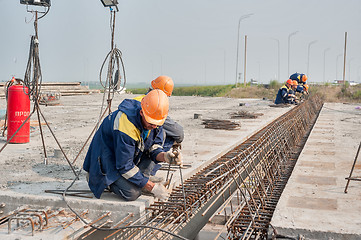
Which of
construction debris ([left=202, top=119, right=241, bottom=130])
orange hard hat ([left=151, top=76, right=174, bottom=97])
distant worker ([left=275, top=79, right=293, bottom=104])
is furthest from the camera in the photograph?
distant worker ([left=275, top=79, right=293, bottom=104])

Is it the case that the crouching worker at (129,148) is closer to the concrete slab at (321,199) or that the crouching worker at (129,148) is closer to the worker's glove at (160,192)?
the worker's glove at (160,192)

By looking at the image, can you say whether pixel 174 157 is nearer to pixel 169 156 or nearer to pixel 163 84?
pixel 169 156

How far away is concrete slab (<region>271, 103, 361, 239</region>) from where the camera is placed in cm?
408

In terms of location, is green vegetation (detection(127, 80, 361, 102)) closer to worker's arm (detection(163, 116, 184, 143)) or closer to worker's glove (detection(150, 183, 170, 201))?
worker's arm (detection(163, 116, 184, 143))

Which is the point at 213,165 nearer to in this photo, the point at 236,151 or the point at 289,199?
Result: the point at 236,151

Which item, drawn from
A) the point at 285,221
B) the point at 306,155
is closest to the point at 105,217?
the point at 285,221

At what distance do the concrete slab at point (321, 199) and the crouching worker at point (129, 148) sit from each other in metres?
1.39

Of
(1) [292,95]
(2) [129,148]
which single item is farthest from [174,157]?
(1) [292,95]

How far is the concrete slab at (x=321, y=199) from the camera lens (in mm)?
4082

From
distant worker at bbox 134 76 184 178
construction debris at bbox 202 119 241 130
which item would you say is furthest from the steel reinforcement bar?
construction debris at bbox 202 119 241 130

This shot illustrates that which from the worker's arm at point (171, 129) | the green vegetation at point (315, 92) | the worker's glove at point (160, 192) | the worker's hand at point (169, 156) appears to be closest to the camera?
the worker's hand at point (169, 156)

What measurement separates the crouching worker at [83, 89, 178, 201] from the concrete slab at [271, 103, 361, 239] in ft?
4.57

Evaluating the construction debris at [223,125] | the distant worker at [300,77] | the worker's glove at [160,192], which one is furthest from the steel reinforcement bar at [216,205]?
the distant worker at [300,77]

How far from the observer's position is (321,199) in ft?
16.8
